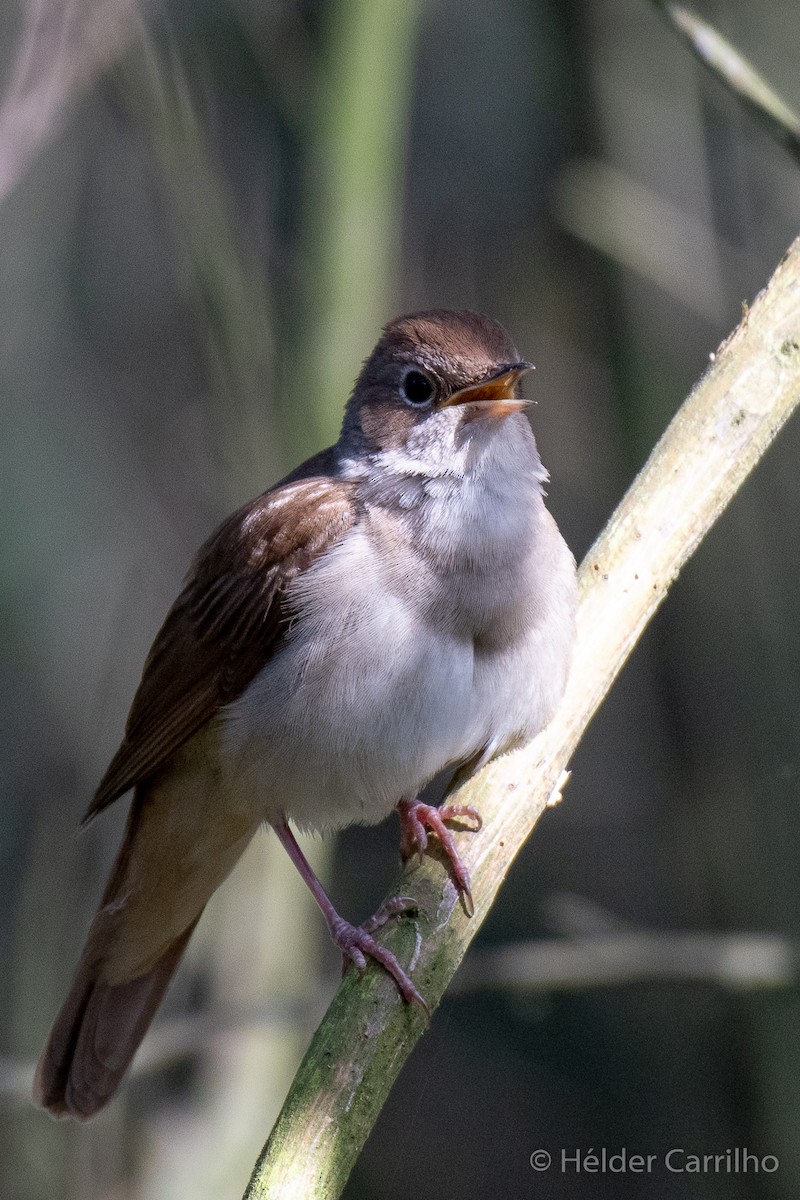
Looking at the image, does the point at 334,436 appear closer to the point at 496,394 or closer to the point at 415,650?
the point at 496,394

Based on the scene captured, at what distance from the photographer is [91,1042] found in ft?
15.0

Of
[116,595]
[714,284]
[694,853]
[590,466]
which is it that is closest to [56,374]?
[116,595]

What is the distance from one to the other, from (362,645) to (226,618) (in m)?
0.59

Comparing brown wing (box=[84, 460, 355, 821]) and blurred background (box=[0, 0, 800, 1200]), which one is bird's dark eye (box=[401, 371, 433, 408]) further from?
blurred background (box=[0, 0, 800, 1200])

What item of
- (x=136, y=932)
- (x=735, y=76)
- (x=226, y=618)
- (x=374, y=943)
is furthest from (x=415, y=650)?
(x=735, y=76)

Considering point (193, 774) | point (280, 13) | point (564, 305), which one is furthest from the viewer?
point (564, 305)

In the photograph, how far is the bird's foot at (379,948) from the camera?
3232mm

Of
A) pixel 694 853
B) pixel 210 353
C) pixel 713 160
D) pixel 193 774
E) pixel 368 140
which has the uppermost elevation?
→ pixel 368 140

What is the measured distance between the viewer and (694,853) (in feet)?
18.0

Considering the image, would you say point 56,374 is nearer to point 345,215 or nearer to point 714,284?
point 345,215

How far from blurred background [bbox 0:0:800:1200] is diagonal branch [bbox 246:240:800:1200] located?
1267mm

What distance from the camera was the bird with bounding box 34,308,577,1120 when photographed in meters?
3.80

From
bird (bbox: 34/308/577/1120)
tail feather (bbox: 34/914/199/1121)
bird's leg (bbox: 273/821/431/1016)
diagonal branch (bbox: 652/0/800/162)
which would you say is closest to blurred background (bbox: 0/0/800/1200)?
tail feather (bbox: 34/914/199/1121)

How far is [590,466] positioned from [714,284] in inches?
44.8
